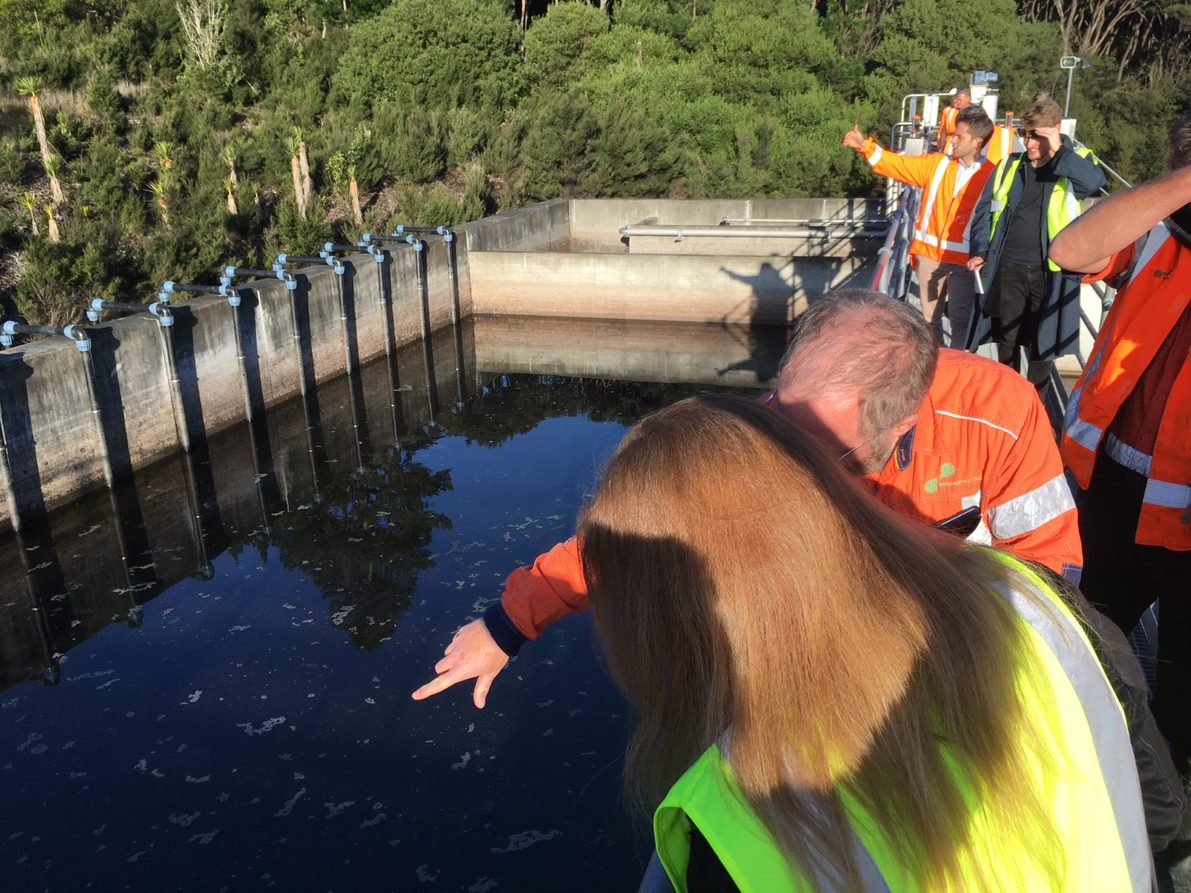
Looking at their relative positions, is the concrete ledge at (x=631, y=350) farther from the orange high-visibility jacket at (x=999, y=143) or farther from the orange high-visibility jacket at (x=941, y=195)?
the orange high-visibility jacket at (x=941, y=195)

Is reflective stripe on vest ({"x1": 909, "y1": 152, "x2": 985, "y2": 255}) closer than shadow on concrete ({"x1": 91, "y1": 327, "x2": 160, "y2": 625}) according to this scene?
Yes

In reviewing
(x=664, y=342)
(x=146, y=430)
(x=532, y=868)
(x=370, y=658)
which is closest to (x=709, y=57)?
(x=664, y=342)

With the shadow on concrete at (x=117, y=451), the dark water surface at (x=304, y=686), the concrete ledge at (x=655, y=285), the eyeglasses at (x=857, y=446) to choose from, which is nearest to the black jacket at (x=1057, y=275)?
the dark water surface at (x=304, y=686)

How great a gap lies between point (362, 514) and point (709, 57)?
18.7m

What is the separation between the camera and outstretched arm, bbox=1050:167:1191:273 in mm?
1903

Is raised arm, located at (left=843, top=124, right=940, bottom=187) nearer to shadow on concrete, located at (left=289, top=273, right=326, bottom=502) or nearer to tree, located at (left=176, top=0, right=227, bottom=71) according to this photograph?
shadow on concrete, located at (left=289, top=273, right=326, bottom=502)

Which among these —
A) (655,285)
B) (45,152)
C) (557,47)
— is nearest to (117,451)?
(45,152)

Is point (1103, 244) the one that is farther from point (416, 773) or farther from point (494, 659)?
point (416, 773)

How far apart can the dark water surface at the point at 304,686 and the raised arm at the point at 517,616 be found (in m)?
2.36

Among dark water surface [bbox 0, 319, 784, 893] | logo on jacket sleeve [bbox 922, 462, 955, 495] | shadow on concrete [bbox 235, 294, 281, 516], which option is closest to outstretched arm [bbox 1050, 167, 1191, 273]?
logo on jacket sleeve [bbox 922, 462, 955, 495]

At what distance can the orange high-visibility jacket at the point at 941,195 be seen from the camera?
5.71 m

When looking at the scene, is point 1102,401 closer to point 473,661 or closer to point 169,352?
point 473,661

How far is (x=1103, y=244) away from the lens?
211 centimetres

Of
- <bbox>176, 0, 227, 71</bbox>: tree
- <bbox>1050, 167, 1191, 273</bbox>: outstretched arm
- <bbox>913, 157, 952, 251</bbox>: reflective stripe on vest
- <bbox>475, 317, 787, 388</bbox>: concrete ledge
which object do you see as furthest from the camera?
<bbox>176, 0, 227, 71</bbox>: tree
